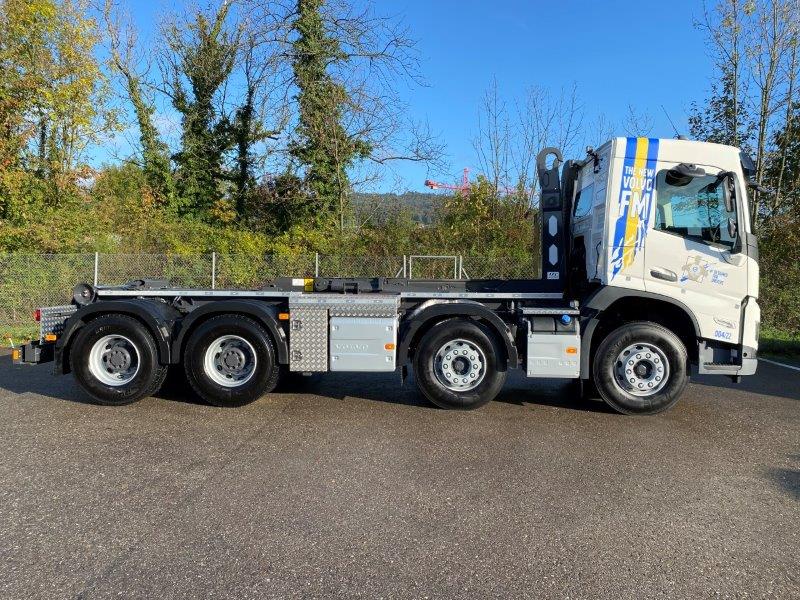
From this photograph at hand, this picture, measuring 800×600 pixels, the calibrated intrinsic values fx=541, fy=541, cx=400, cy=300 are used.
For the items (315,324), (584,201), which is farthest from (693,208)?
(315,324)

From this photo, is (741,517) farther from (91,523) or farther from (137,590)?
(91,523)

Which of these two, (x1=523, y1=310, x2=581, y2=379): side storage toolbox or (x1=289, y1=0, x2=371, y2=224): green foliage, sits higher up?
(x1=289, y1=0, x2=371, y2=224): green foliage

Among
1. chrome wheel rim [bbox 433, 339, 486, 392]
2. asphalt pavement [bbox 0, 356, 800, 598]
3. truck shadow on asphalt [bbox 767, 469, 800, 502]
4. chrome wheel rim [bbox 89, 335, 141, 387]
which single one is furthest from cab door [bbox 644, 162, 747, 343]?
chrome wheel rim [bbox 89, 335, 141, 387]

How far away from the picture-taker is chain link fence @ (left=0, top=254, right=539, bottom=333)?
13188 millimetres

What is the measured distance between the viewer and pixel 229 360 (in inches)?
257

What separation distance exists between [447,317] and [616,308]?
6.66ft

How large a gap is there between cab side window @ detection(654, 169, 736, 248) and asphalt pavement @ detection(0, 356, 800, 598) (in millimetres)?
2130

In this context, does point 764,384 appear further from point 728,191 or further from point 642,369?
point 728,191

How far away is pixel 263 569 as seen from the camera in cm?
308

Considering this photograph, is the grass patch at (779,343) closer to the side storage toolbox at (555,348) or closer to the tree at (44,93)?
the side storage toolbox at (555,348)

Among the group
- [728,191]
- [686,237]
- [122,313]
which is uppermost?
[728,191]

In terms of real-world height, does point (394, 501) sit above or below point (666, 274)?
below

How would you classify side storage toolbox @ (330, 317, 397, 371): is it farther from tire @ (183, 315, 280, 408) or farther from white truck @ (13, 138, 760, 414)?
tire @ (183, 315, 280, 408)

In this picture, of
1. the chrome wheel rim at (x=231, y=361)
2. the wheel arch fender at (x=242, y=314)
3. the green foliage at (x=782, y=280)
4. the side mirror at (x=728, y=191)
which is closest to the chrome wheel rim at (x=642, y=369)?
the side mirror at (x=728, y=191)
